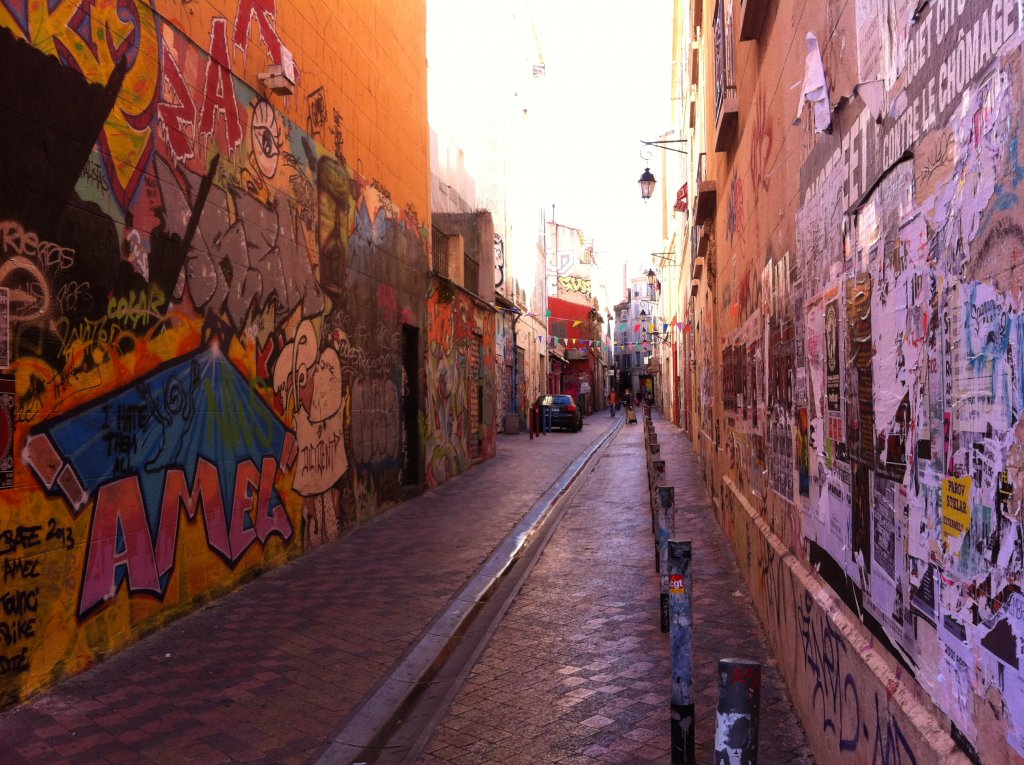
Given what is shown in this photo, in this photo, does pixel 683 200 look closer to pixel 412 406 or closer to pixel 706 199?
pixel 706 199

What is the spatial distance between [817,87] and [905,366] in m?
1.85

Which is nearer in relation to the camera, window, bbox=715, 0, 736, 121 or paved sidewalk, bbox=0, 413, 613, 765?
paved sidewalk, bbox=0, 413, 613, 765

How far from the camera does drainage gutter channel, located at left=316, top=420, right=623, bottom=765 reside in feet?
14.1

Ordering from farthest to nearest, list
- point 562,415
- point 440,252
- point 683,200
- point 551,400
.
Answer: point 551,400 → point 562,415 → point 683,200 → point 440,252

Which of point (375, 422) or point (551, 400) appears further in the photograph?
point (551, 400)

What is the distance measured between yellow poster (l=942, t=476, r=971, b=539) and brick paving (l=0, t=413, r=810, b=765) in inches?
82.3

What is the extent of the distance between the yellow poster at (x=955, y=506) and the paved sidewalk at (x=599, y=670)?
2.08 m

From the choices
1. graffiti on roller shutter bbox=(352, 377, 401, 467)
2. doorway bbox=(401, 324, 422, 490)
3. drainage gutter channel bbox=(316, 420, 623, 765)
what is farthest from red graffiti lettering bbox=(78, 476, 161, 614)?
doorway bbox=(401, 324, 422, 490)

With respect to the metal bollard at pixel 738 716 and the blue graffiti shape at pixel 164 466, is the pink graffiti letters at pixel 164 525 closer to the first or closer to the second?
the blue graffiti shape at pixel 164 466

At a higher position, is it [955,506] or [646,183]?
[646,183]

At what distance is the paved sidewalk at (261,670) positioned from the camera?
13.7 feet

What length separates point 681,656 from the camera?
3.97 metres

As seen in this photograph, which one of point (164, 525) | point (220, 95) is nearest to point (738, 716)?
point (164, 525)

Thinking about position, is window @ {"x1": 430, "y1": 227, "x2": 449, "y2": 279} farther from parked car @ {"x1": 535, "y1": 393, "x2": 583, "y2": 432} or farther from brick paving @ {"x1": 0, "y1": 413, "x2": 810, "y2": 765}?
parked car @ {"x1": 535, "y1": 393, "x2": 583, "y2": 432}
